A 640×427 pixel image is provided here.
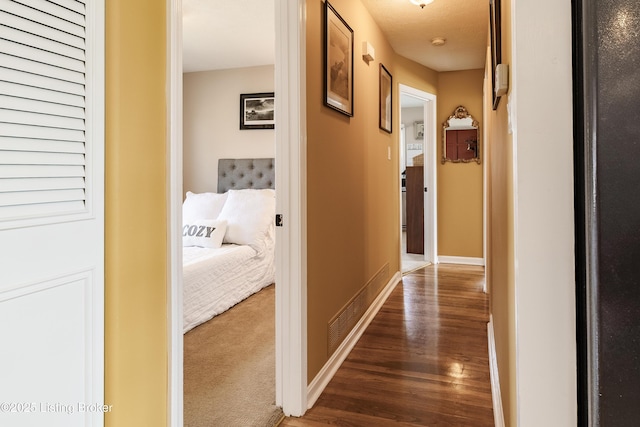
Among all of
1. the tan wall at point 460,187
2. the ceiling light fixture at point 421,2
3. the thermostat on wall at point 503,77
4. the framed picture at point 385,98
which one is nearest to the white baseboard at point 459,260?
the tan wall at point 460,187

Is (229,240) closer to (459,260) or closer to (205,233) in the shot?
(205,233)

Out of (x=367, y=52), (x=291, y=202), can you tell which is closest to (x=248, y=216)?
(x=367, y=52)

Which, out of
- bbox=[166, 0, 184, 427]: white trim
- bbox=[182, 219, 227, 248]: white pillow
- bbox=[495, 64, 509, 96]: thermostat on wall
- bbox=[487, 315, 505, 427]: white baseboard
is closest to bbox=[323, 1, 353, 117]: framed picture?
bbox=[495, 64, 509, 96]: thermostat on wall

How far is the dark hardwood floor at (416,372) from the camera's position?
1.95 m

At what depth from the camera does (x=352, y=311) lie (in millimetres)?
2879

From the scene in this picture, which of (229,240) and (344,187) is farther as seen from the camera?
(229,240)

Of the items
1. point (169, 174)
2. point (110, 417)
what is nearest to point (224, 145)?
point (169, 174)

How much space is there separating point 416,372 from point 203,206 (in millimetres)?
2865

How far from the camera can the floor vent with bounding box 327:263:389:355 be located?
2475mm

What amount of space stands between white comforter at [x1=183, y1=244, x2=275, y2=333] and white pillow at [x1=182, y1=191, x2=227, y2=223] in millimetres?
533
